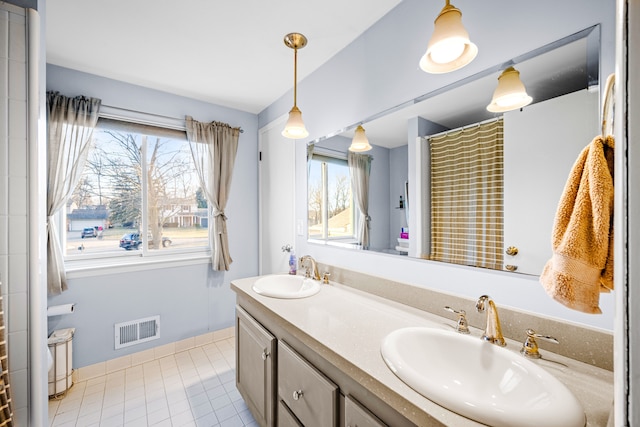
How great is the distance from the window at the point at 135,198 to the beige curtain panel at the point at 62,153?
16cm

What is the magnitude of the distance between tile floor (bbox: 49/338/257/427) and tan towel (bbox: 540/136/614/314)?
184 centimetres

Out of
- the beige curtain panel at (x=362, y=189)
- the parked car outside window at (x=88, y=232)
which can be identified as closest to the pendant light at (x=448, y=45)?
the beige curtain panel at (x=362, y=189)

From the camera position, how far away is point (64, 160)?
200 centimetres

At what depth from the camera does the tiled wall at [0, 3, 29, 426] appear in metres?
1.12

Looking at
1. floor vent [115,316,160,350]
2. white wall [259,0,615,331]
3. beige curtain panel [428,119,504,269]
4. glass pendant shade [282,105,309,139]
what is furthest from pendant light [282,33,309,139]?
floor vent [115,316,160,350]

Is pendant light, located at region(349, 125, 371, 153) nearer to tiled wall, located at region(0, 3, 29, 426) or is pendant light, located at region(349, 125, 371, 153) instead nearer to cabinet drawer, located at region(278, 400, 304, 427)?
cabinet drawer, located at region(278, 400, 304, 427)

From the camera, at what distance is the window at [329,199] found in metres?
1.82

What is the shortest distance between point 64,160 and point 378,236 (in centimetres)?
232

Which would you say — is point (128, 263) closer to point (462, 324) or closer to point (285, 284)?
point (285, 284)

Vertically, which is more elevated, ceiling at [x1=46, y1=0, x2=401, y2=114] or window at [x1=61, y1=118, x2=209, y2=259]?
ceiling at [x1=46, y1=0, x2=401, y2=114]

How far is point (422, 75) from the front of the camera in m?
1.34

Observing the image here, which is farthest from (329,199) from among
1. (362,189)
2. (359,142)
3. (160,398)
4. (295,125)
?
(160,398)

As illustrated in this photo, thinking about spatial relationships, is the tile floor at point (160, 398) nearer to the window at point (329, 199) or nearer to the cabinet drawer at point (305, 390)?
the cabinet drawer at point (305, 390)

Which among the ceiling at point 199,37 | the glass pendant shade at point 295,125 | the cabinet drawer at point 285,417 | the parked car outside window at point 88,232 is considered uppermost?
the ceiling at point 199,37
